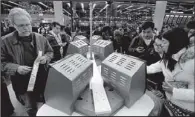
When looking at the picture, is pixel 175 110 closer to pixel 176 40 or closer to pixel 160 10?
pixel 176 40

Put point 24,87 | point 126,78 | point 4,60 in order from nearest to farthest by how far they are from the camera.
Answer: point 126,78
point 4,60
point 24,87

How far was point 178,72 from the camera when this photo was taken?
942 mm

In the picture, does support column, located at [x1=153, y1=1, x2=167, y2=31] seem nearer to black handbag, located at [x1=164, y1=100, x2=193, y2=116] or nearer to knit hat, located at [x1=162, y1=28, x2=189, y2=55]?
knit hat, located at [x1=162, y1=28, x2=189, y2=55]

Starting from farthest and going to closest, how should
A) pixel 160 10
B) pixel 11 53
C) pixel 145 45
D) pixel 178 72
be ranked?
pixel 160 10
pixel 145 45
pixel 11 53
pixel 178 72

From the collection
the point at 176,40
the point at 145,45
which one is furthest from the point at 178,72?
the point at 145,45

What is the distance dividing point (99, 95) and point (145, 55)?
1.44m

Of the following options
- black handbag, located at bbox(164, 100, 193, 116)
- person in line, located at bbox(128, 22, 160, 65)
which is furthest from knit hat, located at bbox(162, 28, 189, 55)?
person in line, located at bbox(128, 22, 160, 65)

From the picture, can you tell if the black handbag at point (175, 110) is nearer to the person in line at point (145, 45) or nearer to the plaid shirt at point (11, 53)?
the person in line at point (145, 45)

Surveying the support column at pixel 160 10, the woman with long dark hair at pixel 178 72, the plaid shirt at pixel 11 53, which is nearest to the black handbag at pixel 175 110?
the woman with long dark hair at pixel 178 72

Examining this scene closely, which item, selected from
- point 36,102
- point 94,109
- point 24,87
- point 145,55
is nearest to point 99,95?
point 94,109

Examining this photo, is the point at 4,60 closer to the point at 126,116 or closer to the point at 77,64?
the point at 77,64

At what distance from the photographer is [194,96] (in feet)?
2.81

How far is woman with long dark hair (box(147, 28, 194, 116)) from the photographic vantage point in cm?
88

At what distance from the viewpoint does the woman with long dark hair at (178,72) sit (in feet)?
2.87
